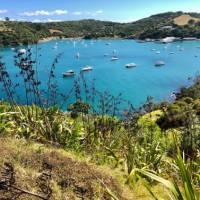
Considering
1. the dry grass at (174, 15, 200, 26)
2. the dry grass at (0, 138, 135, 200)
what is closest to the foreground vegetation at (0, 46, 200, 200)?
the dry grass at (0, 138, 135, 200)

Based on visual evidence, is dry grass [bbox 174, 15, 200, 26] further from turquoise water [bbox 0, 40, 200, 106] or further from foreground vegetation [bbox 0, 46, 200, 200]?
foreground vegetation [bbox 0, 46, 200, 200]

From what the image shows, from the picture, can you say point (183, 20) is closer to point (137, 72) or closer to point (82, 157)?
point (137, 72)

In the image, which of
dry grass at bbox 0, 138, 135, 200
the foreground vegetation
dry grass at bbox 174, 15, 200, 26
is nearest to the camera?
the foreground vegetation

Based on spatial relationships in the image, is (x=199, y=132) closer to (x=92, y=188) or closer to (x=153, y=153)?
Answer: (x=153, y=153)

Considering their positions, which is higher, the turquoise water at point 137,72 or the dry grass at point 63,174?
the dry grass at point 63,174

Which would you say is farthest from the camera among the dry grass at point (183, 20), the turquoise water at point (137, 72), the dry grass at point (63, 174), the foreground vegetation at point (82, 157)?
the dry grass at point (183, 20)

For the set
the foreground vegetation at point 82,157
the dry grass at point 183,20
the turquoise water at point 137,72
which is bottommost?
the turquoise water at point 137,72

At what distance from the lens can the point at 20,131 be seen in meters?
6.54

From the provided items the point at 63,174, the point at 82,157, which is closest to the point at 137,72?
the point at 82,157

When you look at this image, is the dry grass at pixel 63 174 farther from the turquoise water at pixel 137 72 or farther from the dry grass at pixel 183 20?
the dry grass at pixel 183 20

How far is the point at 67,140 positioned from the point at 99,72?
248 ft

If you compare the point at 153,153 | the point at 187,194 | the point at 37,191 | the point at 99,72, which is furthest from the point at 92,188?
the point at 99,72

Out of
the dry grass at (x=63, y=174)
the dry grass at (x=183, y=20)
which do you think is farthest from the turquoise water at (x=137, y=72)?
the dry grass at (x=183, y=20)

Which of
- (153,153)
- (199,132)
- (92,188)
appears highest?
(92,188)
